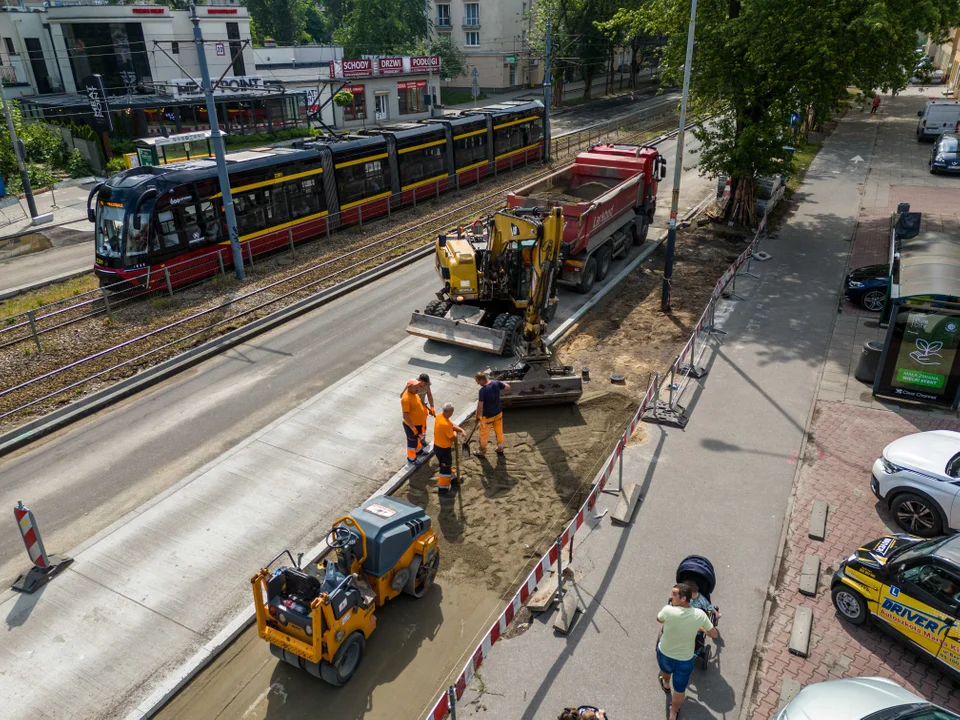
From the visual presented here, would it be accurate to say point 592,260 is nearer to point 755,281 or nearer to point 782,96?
point 755,281

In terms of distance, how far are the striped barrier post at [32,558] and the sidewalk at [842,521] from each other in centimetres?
926

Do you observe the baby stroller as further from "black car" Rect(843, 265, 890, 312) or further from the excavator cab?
"black car" Rect(843, 265, 890, 312)

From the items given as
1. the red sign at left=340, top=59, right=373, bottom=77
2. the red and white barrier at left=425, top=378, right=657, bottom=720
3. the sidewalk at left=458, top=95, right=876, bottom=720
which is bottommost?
the sidewalk at left=458, top=95, right=876, bottom=720

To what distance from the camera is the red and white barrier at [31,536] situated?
921 centimetres

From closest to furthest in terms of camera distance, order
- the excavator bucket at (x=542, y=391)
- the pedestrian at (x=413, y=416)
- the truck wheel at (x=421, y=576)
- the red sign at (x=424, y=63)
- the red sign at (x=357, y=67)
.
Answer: the truck wheel at (x=421, y=576) < the pedestrian at (x=413, y=416) < the excavator bucket at (x=542, y=391) < the red sign at (x=357, y=67) < the red sign at (x=424, y=63)

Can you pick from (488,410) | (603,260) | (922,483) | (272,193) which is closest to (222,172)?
(272,193)

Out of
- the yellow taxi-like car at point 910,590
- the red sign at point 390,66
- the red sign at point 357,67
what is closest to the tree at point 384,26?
the red sign at point 390,66

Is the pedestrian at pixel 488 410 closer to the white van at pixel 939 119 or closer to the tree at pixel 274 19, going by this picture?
the white van at pixel 939 119

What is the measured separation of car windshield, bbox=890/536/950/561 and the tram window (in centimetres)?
1828

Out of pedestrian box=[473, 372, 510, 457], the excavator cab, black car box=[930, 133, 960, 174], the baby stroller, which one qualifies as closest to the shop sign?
the baby stroller

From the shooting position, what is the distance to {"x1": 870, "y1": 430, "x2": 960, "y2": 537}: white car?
9336 mm

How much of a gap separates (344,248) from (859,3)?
16.8 meters

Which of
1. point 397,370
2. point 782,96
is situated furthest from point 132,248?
point 782,96

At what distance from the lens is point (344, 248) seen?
23281 mm
